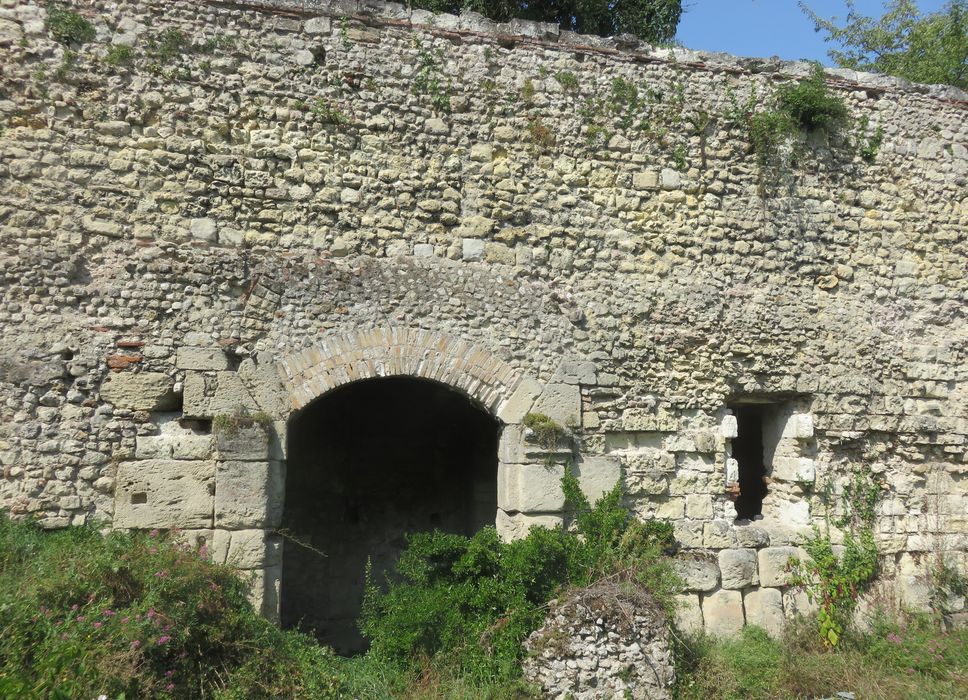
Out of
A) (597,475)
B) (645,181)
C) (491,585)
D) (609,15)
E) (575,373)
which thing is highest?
(609,15)

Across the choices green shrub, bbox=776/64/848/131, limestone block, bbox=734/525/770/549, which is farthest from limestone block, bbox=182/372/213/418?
green shrub, bbox=776/64/848/131

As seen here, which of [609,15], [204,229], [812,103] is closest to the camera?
[204,229]

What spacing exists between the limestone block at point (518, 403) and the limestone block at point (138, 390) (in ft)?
8.63

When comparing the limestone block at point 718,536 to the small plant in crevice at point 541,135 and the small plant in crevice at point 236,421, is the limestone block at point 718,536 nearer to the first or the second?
the small plant in crevice at point 541,135

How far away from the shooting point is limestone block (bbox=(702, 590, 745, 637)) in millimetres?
6000

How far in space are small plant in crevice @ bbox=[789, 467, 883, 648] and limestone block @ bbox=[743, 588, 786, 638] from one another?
0.87ft

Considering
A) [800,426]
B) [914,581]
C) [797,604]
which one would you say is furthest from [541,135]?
[914,581]

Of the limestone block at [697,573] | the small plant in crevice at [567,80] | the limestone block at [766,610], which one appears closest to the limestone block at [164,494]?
the limestone block at [697,573]

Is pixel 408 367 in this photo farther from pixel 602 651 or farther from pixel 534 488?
pixel 602 651

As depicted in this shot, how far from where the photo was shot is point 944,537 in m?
6.62

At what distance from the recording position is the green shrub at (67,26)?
5457mm

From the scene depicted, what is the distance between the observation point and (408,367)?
18.7 feet

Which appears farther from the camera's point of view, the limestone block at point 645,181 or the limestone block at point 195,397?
the limestone block at point 645,181

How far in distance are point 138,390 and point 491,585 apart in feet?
10.1
